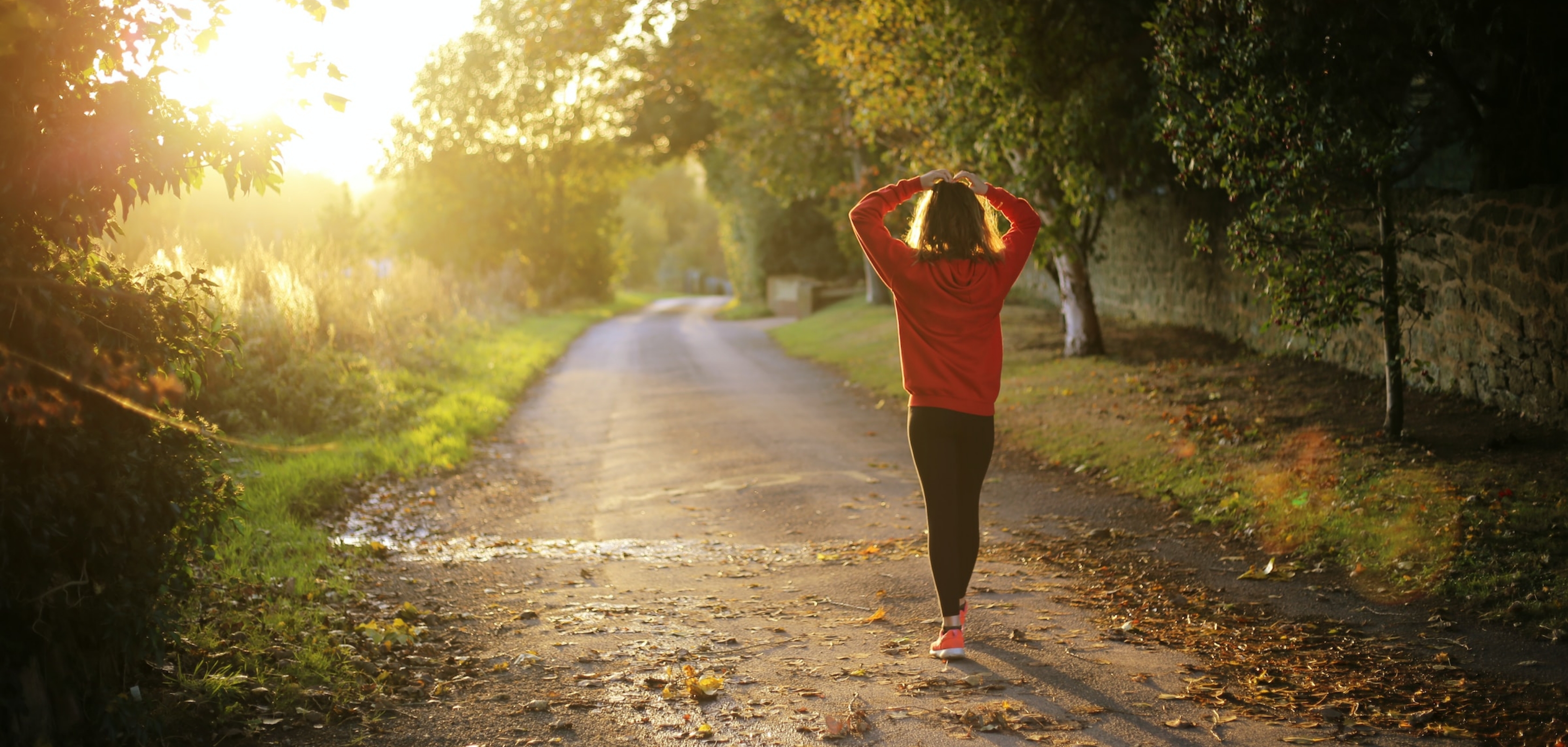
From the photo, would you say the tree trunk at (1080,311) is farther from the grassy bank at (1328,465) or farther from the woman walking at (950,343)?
the woman walking at (950,343)

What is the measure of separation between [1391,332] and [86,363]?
8707 millimetres

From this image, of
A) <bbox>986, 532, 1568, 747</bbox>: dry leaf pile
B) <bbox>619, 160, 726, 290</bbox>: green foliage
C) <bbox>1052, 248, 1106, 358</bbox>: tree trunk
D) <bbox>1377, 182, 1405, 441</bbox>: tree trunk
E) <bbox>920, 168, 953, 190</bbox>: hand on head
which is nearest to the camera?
<bbox>986, 532, 1568, 747</bbox>: dry leaf pile

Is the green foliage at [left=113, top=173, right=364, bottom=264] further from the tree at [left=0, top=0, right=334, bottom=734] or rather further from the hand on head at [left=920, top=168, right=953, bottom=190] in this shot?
the hand on head at [left=920, top=168, right=953, bottom=190]

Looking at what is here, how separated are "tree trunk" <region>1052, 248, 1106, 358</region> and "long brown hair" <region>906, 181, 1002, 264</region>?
1178 centimetres

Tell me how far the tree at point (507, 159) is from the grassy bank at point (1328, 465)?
23.2m

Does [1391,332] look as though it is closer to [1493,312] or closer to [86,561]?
[1493,312]

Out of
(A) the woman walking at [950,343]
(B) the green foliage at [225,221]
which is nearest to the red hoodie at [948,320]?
(A) the woman walking at [950,343]

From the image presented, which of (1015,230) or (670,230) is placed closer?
(1015,230)

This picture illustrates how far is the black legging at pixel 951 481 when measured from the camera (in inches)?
208

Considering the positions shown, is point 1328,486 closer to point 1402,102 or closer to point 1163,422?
point 1163,422

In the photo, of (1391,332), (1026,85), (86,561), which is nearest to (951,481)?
(86,561)

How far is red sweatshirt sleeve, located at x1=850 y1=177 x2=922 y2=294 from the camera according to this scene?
17.1ft

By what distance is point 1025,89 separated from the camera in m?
13.8

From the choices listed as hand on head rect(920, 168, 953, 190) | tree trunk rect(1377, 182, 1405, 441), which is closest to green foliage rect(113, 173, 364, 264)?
hand on head rect(920, 168, 953, 190)
